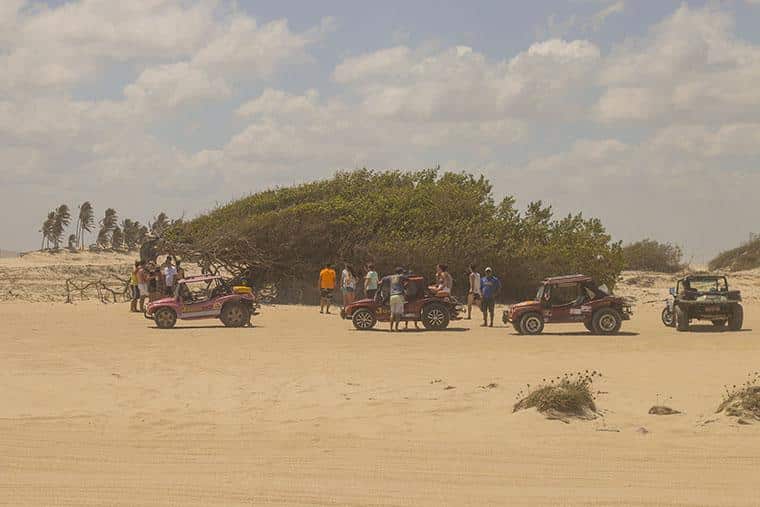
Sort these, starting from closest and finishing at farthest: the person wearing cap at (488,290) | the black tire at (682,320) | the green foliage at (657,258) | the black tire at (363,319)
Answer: the black tire at (682,320) < the black tire at (363,319) < the person wearing cap at (488,290) < the green foliage at (657,258)

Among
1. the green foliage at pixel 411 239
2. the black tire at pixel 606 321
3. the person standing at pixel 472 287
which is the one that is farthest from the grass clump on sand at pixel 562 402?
the green foliage at pixel 411 239

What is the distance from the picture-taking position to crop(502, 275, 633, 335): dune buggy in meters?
21.7

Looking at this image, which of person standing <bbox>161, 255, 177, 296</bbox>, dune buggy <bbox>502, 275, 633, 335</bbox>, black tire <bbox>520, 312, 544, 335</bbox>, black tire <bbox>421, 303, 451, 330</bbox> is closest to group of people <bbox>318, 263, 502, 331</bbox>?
black tire <bbox>421, 303, 451, 330</bbox>

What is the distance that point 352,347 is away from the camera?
18.2m

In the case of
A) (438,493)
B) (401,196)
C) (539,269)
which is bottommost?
(438,493)

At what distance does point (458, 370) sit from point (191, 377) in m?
3.78

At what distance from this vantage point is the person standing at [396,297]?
22.1 meters

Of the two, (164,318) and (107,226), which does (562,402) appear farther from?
(107,226)

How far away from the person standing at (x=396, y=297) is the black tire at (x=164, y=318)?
16.6 ft

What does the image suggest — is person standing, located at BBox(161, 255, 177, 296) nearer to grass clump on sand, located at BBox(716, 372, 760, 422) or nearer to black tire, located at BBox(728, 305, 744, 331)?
black tire, located at BBox(728, 305, 744, 331)

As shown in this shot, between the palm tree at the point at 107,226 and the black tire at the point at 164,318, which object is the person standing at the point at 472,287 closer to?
the black tire at the point at 164,318

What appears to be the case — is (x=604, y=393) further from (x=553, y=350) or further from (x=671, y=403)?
(x=553, y=350)

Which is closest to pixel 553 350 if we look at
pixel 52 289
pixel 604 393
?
pixel 604 393

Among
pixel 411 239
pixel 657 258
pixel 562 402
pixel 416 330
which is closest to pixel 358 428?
pixel 562 402
